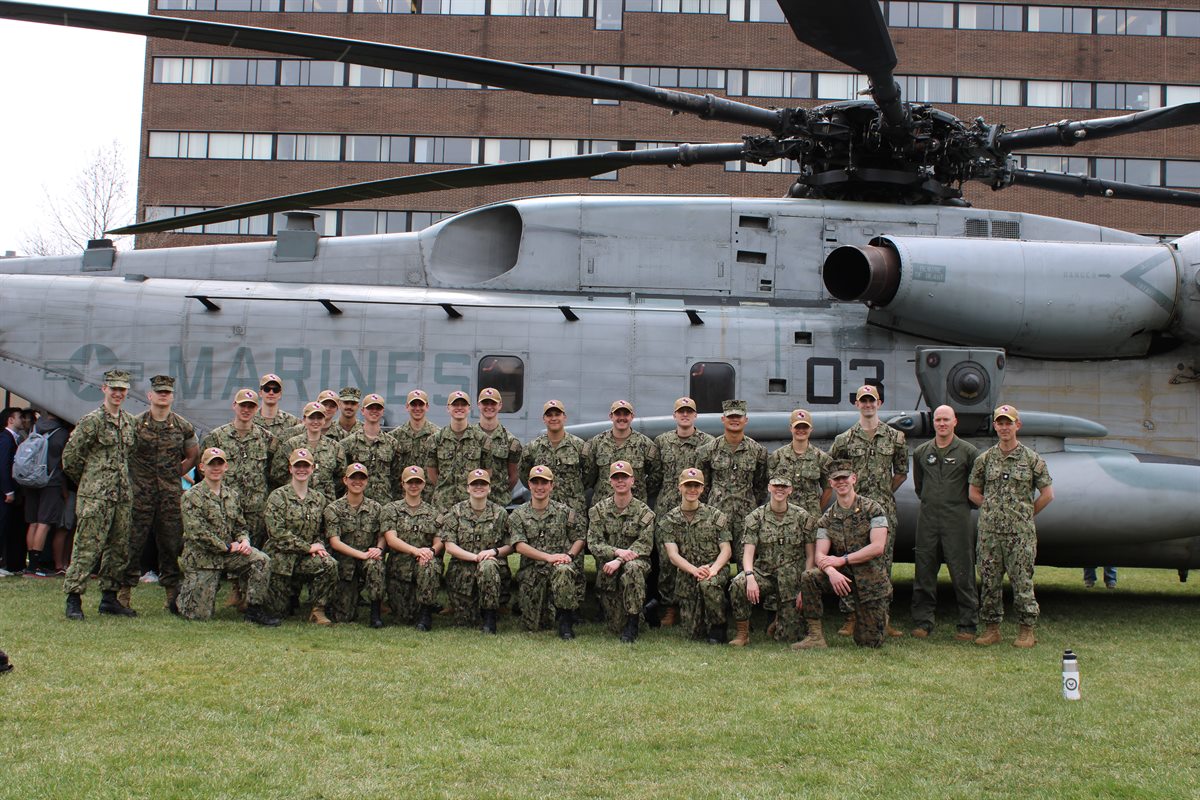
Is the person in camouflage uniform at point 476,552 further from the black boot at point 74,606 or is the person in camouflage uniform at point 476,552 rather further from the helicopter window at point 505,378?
the black boot at point 74,606

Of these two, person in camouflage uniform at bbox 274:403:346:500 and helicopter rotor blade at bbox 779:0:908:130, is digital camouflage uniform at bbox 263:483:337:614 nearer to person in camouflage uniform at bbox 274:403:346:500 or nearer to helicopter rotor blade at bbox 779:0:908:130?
person in camouflage uniform at bbox 274:403:346:500

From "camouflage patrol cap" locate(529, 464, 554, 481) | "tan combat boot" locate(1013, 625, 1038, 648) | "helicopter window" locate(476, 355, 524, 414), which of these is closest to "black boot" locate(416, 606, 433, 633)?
"camouflage patrol cap" locate(529, 464, 554, 481)

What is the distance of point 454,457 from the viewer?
27.3 ft

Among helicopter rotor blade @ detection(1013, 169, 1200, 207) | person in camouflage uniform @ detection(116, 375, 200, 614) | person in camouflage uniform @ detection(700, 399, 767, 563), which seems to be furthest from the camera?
helicopter rotor blade @ detection(1013, 169, 1200, 207)

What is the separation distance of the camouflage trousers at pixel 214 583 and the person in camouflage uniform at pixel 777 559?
336cm

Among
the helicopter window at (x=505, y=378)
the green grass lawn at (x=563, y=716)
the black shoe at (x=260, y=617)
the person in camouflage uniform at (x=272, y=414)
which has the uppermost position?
the helicopter window at (x=505, y=378)

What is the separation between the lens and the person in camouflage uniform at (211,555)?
7.61 meters

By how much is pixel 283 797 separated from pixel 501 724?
1.29m

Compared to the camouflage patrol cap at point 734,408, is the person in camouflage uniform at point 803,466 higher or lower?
lower

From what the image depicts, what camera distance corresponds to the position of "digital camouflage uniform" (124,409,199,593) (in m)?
8.04

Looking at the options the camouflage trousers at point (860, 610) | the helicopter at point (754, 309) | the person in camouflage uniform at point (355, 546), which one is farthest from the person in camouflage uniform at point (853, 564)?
the person in camouflage uniform at point (355, 546)

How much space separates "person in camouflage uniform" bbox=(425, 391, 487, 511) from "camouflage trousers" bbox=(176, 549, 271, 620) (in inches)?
54.8

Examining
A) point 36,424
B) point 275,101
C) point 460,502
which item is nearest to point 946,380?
point 460,502

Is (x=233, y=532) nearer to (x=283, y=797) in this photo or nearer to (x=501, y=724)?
(x=501, y=724)
